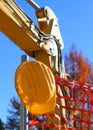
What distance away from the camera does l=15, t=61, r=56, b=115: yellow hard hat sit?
2.77 m

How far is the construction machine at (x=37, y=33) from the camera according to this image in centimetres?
604

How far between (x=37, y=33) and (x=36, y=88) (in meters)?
3.88

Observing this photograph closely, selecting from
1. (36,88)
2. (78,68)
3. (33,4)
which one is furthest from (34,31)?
(78,68)

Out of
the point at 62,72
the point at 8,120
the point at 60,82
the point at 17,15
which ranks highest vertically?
the point at 17,15

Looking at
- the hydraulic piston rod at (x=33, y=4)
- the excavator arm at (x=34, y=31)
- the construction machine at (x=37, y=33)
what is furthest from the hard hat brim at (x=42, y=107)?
the hydraulic piston rod at (x=33, y=4)

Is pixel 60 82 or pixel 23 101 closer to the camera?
pixel 23 101

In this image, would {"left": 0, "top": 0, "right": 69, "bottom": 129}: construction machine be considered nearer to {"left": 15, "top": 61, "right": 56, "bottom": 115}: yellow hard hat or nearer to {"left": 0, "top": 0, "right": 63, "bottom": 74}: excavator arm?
{"left": 0, "top": 0, "right": 63, "bottom": 74}: excavator arm

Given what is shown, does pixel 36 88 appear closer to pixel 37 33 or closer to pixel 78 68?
pixel 37 33

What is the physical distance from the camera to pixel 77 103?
3.82 meters

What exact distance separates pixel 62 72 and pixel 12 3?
1.62 m

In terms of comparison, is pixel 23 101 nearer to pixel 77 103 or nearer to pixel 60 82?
pixel 60 82

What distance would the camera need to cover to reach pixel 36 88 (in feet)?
9.19

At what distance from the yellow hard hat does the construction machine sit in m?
2.74

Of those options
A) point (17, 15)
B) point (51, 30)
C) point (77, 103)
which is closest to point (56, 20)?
point (51, 30)
